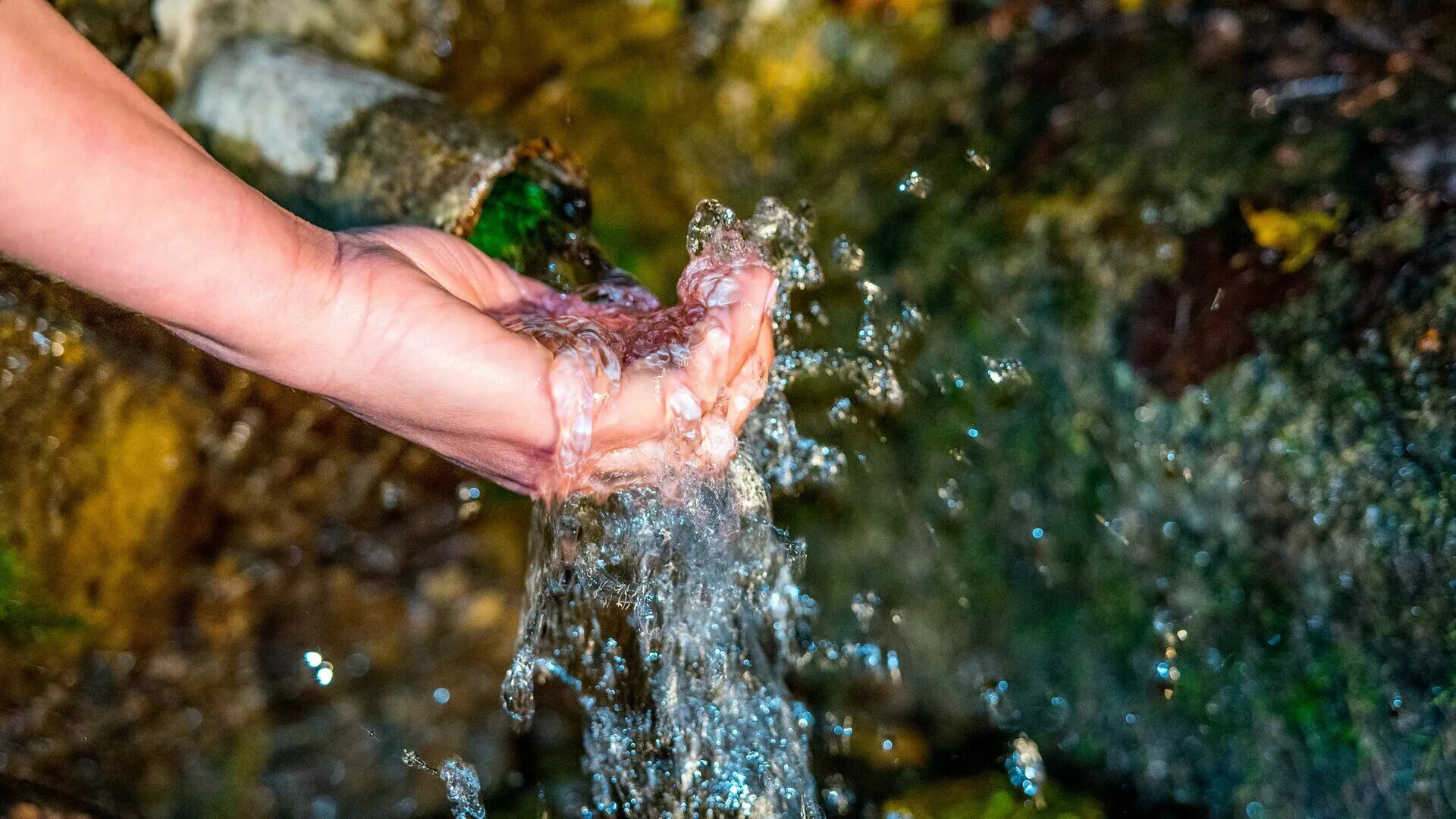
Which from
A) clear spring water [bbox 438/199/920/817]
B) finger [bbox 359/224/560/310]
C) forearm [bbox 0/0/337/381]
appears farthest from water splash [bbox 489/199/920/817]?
forearm [bbox 0/0/337/381]

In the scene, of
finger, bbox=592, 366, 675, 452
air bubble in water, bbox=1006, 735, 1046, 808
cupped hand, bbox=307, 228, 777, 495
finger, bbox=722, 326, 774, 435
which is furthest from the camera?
air bubble in water, bbox=1006, 735, 1046, 808

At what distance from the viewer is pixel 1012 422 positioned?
2.54m

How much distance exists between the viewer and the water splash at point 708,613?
2.34 metres

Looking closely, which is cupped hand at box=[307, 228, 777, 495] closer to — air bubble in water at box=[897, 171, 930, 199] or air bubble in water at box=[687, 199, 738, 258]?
air bubble in water at box=[687, 199, 738, 258]

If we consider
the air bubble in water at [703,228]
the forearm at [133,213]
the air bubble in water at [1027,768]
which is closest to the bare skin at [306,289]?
the forearm at [133,213]

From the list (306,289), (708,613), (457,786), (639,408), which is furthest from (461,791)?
(306,289)

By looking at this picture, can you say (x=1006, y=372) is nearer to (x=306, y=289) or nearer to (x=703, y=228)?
(x=703, y=228)

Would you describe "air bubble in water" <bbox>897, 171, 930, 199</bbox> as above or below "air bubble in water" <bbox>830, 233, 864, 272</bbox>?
above

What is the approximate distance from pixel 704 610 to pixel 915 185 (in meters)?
1.45

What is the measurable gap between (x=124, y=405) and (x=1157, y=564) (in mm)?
2471

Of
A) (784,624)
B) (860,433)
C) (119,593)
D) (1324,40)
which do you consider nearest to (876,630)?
(784,624)

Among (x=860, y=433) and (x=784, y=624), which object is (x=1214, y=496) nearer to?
(x=860, y=433)

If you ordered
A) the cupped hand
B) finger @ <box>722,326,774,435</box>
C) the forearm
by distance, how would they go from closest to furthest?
the forearm < the cupped hand < finger @ <box>722,326,774,435</box>

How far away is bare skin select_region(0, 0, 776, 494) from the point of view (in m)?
1.21
